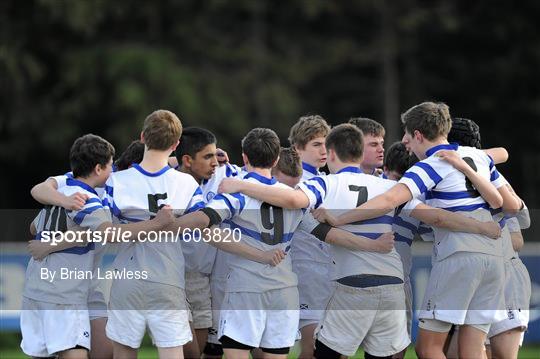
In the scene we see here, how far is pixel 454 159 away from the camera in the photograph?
269 inches

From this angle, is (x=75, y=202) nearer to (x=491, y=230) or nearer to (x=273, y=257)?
(x=273, y=257)

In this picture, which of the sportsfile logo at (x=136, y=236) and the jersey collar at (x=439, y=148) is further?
the jersey collar at (x=439, y=148)

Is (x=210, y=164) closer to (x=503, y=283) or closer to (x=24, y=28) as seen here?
(x=503, y=283)

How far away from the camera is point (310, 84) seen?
23.9 m

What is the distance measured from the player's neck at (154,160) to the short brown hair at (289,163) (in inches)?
38.3

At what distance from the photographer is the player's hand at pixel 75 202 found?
6.91 m

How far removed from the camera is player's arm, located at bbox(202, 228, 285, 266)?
22.3ft

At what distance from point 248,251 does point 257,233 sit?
0.15 meters

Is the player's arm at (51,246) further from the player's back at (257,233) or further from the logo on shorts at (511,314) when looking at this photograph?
the logo on shorts at (511,314)

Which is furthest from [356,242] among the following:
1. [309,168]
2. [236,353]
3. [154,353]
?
[154,353]

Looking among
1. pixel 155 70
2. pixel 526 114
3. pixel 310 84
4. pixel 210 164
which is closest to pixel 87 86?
pixel 155 70

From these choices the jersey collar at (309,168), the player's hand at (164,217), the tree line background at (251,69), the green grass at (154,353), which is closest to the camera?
the player's hand at (164,217)

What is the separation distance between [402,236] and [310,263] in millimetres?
691

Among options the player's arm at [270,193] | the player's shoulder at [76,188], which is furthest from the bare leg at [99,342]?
the player's arm at [270,193]
